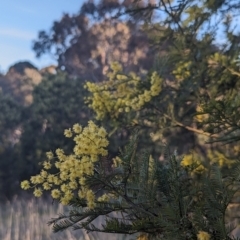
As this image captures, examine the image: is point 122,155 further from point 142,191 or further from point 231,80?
point 231,80

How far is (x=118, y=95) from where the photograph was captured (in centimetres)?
549

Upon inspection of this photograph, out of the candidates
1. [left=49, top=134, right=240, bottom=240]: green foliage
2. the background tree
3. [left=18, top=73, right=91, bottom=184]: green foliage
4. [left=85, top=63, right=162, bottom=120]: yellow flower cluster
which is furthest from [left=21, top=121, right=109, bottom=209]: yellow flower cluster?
the background tree

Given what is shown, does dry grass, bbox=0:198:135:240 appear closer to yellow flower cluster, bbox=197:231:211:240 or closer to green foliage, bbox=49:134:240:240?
green foliage, bbox=49:134:240:240

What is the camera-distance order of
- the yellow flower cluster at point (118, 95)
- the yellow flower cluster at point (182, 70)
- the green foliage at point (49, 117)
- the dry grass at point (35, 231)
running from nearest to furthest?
1. the dry grass at point (35, 231)
2. the yellow flower cluster at point (118, 95)
3. the yellow flower cluster at point (182, 70)
4. the green foliage at point (49, 117)

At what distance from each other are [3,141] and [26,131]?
1232 millimetres

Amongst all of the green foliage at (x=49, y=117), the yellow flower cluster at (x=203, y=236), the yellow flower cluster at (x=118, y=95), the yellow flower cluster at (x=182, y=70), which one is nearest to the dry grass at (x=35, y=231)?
the yellow flower cluster at (x=118, y=95)

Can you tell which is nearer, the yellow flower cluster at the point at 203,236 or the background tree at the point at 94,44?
the yellow flower cluster at the point at 203,236

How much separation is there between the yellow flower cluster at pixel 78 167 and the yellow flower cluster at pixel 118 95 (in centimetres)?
279

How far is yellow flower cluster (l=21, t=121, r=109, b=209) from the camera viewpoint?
6.37 feet

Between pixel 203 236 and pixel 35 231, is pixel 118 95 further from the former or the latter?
pixel 203 236

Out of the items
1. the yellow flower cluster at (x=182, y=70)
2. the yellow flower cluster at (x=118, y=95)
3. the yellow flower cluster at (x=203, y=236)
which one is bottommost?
the yellow flower cluster at (x=203, y=236)

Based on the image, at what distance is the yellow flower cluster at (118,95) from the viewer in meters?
4.86

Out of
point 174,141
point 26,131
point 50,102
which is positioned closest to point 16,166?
point 26,131

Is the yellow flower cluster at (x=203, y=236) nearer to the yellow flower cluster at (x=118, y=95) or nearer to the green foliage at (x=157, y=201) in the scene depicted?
the green foliage at (x=157, y=201)
